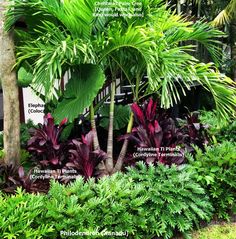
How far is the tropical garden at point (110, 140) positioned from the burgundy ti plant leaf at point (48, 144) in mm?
12

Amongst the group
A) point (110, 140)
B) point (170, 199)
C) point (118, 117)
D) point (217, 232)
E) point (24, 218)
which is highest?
point (118, 117)

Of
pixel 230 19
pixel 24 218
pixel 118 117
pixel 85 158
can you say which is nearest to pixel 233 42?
pixel 230 19

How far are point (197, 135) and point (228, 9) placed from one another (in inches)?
230

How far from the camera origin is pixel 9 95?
403cm

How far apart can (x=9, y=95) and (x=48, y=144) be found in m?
0.72

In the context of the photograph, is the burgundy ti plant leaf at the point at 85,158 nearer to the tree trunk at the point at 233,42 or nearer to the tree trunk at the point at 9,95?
the tree trunk at the point at 9,95

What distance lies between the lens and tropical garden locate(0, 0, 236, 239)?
323cm

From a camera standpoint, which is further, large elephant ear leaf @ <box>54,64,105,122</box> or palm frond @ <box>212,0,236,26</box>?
palm frond @ <box>212,0,236,26</box>

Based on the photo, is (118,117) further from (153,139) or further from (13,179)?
(13,179)

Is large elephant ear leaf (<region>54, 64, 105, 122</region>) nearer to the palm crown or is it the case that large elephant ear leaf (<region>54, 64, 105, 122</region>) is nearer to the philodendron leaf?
the palm crown

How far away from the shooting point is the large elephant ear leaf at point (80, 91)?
Answer: 384cm

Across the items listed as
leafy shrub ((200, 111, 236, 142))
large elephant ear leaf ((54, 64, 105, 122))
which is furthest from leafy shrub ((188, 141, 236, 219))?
large elephant ear leaf ((54, 64, 105, 122))

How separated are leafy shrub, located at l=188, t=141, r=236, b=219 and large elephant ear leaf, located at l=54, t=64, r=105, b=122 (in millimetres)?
1403

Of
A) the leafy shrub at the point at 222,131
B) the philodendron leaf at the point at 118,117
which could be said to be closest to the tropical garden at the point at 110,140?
the philodendron leaf at the point at 118,117
